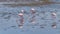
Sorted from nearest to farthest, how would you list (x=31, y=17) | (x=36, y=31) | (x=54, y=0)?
(x=36, y=31)
(x=31, y=17)
(x=54, y=0)

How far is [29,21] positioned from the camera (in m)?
1.21

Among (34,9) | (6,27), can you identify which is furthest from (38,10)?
(6,27)

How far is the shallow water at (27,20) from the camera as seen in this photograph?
112 centimetres

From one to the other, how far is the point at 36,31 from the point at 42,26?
7 cm

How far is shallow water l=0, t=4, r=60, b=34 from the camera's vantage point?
1.12 metres

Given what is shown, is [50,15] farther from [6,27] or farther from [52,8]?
[6,27]

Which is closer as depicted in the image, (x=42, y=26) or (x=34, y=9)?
(x=42, y=26)

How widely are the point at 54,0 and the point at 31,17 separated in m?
0.25

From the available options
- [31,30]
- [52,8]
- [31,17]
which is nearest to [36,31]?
[31,30]

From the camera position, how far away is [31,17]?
4.04 ft

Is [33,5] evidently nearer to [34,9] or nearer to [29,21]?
[34,9]

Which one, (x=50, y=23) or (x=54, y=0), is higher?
(x=54, y=0)

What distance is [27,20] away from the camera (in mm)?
1227

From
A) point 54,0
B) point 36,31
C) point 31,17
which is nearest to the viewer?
point 36,31
